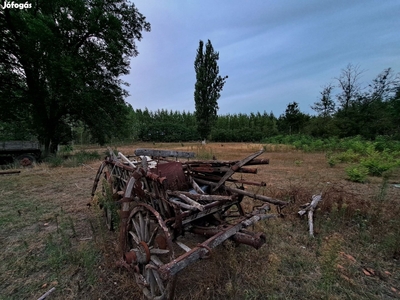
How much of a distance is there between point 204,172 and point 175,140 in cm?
→ 3610

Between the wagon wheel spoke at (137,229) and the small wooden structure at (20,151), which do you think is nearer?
the wagon wheel spoke at (137,229)

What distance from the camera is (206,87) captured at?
29.2 m

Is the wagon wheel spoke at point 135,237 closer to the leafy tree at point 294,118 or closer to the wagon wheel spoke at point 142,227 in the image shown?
the wagon wheel spoke at point 142,227

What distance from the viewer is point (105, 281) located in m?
2.59

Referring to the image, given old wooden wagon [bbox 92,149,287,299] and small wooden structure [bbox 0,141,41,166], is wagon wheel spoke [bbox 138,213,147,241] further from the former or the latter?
small wooden structure [bbox 0,141,41,166]

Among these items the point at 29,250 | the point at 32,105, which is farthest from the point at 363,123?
the point at 32,105

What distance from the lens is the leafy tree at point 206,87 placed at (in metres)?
29.2

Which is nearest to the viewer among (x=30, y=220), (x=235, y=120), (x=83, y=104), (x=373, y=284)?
(x=373, y=284)

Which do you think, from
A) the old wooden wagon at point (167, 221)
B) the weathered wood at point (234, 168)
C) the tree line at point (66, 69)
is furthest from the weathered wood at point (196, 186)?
the tree line at point (66, 69)

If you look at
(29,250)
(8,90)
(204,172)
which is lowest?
(29,250)

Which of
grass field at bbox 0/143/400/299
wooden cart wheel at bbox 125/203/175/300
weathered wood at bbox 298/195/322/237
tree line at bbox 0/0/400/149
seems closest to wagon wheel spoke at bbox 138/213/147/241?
wooden cart wheel at bbox 125/203/175/300

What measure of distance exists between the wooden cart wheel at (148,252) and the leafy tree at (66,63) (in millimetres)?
11385

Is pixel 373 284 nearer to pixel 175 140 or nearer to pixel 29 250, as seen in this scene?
pixel 29 250

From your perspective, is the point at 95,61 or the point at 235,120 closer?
the point at 95,61
